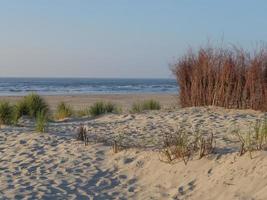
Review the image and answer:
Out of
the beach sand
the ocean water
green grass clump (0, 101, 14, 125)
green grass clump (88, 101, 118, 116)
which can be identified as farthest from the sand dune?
the ocean water

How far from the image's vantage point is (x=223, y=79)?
15.2m

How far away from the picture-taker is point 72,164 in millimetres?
9055

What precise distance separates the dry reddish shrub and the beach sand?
2462 mm

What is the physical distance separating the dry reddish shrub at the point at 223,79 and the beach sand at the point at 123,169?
246 centimetres

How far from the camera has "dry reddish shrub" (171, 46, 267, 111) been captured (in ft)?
47.5

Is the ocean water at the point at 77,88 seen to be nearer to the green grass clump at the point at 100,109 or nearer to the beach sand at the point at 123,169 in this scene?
the green grass clump at the point at 100,109

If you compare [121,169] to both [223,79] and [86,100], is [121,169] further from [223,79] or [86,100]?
[86,100]

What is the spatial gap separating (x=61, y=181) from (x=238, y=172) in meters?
2.62

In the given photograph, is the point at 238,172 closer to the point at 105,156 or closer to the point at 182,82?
the point at 105,156

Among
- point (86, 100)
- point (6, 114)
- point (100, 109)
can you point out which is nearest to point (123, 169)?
point (6, 114)

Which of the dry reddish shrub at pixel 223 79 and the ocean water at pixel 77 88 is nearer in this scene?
Result: the dry reddish shrub at pixel 223 79

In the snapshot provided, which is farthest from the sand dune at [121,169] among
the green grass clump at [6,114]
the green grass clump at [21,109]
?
the green grass clump at [21,109]

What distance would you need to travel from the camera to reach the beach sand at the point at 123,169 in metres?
7.29

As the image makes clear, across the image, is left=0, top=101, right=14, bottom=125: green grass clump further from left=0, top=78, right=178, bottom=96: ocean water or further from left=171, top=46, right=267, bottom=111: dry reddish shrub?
left=0, top=78, right=178, bottom=96: ocean water
